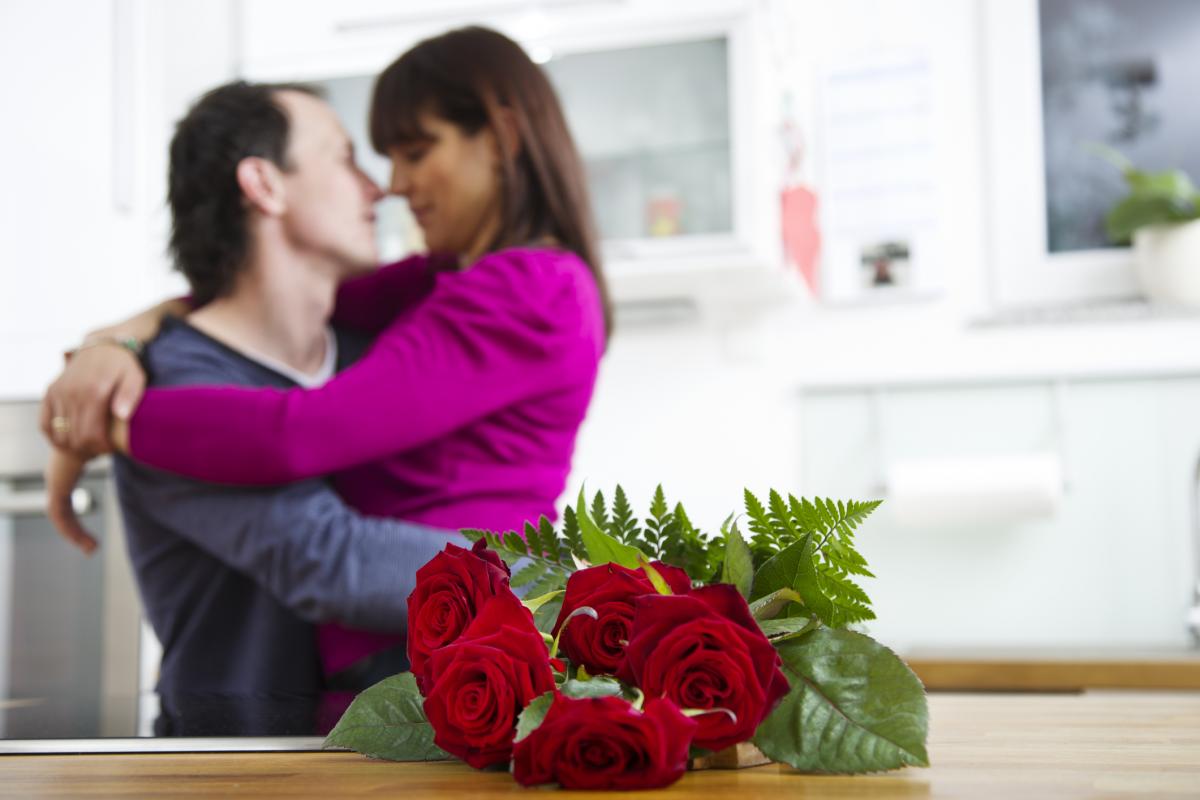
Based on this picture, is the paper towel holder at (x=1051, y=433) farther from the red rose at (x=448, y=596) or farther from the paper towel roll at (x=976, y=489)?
the red rose at (x=448, y=596)

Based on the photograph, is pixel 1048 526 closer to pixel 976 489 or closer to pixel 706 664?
pixel 976 489

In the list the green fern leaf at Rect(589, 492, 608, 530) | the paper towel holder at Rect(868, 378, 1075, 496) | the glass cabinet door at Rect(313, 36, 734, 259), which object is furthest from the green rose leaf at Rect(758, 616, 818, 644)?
the paper towel holder at Rect(868, 378, 1075, 496)

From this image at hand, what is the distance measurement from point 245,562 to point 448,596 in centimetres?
70

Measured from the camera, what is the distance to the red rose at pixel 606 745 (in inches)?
17.8

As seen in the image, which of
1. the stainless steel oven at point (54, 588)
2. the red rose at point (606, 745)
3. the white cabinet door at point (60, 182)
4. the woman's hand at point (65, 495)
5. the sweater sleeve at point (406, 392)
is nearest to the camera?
the red rose at point (606, 745)

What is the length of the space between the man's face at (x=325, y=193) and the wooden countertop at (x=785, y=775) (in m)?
0.81

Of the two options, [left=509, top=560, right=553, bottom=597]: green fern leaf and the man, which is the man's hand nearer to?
the man

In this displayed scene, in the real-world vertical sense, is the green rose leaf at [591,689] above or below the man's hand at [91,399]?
below

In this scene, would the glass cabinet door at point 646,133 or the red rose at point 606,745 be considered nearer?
the red rose at point 606,745

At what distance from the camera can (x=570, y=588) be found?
51cm

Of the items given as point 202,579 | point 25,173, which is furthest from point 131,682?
point 25,173

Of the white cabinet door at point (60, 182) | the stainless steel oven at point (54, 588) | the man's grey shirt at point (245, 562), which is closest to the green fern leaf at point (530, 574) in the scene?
the man's grey shirt at point (245, 562)

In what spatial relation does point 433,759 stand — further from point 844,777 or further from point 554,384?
point 554,384

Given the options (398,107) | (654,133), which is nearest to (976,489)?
(654,133)
